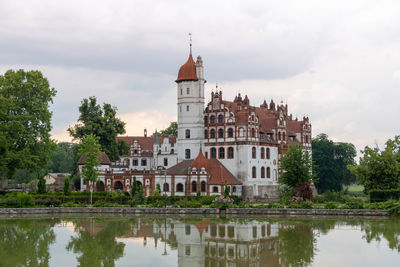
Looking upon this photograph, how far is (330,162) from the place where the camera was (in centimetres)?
8950

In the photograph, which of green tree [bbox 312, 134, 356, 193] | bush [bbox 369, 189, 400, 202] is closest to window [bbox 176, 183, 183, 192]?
bush [bbox 369, 189, 400, 202]

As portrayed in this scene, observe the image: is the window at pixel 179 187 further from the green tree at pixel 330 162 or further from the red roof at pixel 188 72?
the green tree at pixel 330 162

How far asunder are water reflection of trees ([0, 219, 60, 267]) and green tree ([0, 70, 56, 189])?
55.5 feet

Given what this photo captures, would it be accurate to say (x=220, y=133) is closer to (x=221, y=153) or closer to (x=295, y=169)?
(x=221, y=153)

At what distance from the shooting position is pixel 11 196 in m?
57.2

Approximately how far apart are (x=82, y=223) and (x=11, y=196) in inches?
584

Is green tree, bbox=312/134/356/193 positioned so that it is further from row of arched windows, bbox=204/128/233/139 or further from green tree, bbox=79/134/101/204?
green tree, bbox=79/134/101/204

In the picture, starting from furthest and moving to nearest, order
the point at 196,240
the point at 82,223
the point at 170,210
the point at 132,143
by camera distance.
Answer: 1. the point at 132,143
2. the point at 170,210
3. the point at 82,223
4. the point at 196,240

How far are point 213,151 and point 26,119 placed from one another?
2375 cm

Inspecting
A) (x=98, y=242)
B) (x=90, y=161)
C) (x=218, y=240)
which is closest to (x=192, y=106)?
(x=90, y=161)

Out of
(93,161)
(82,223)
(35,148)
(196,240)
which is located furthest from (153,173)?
(196,240)

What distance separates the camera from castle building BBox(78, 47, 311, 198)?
6862cm

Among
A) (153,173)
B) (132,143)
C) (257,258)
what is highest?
(132,143)

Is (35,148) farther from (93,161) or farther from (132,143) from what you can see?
(132,143)
